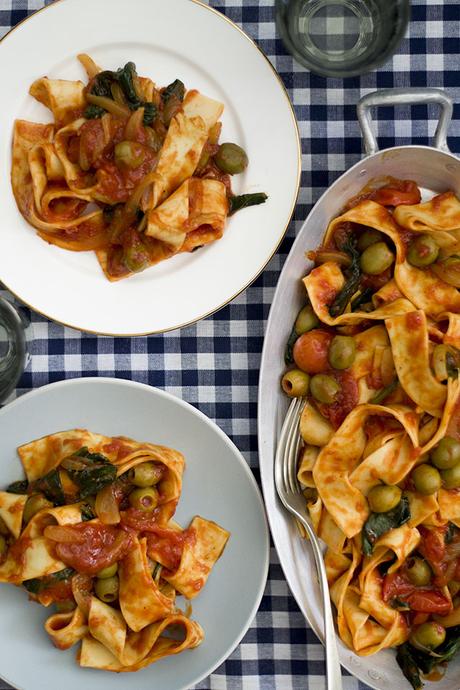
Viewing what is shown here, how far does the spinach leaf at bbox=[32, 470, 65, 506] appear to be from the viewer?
8.82 ft

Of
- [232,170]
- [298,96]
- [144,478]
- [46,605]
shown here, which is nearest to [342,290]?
[232,170]

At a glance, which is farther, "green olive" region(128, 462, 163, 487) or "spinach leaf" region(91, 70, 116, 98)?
"green olive" region(128, 462, 163, 487)

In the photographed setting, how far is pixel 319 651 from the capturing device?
115 inches

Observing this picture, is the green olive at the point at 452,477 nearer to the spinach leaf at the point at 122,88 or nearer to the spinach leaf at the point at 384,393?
the spinach leaf at the point at 384,393

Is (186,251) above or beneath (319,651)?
above

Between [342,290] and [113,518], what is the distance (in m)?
1.08

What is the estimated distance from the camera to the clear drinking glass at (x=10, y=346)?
2740 mm

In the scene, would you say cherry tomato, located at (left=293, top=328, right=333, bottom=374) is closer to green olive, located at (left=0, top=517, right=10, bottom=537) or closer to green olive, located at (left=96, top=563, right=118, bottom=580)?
green olive, located at (left=96, top=563, right=118, bottom=580)

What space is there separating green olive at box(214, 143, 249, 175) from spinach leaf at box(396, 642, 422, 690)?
5.63 ft

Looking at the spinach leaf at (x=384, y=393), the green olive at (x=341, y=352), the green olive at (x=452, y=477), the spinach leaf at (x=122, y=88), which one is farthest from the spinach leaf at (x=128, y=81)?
the green olive at (x=452, y=477)

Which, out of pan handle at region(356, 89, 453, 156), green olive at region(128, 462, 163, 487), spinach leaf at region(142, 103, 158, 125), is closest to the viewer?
pan handle at region(356, 89, 453, 156)

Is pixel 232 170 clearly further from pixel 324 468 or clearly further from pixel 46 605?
pixel 46 605

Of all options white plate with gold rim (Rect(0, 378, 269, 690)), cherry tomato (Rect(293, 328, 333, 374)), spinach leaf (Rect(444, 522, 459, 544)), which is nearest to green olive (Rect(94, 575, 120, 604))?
white plate with gold rim (Rect(0, 378, 269, 690))

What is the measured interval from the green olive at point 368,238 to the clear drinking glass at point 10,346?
3.92 feet
